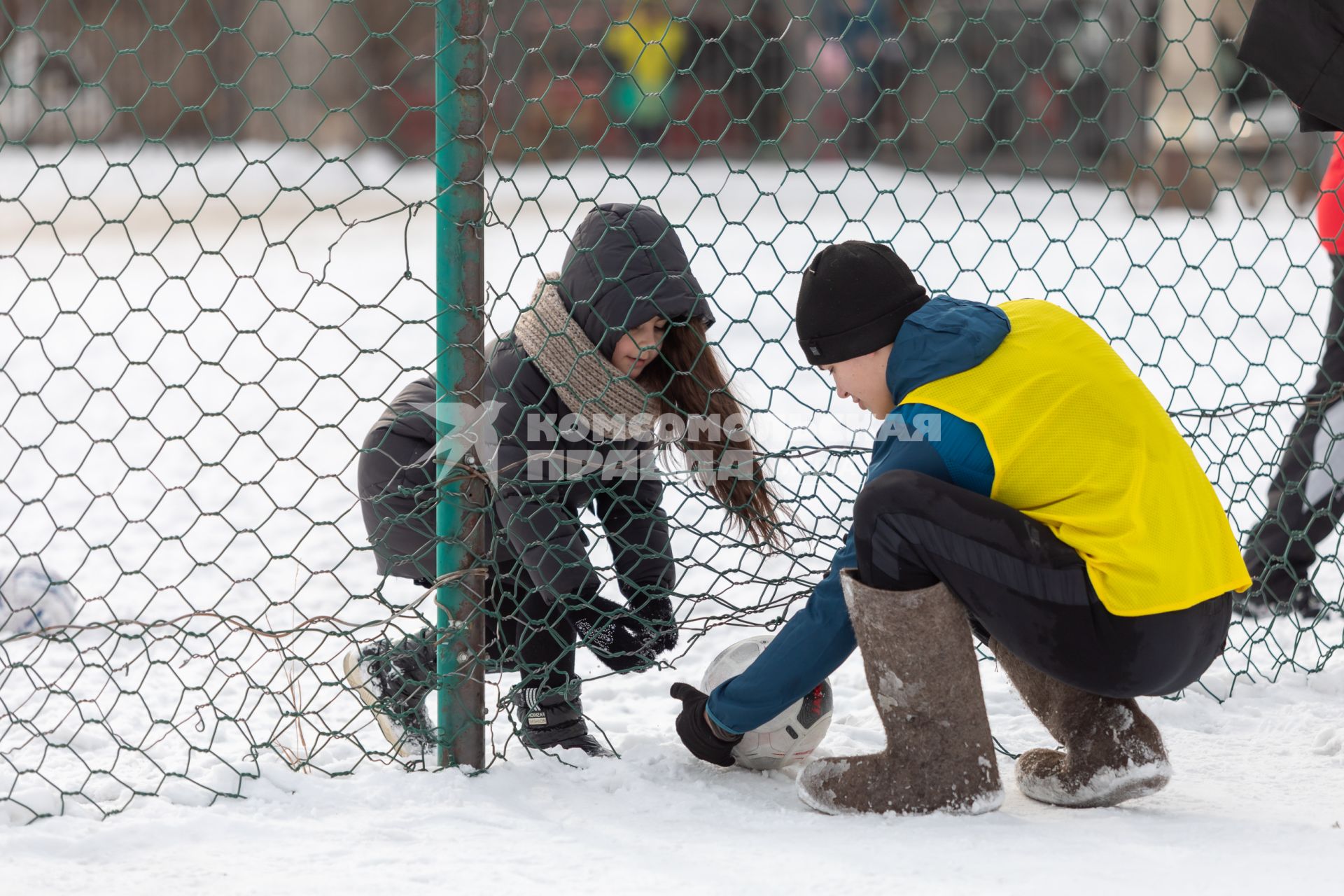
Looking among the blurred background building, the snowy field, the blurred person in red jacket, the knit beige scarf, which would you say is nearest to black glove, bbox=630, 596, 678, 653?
the snowy field

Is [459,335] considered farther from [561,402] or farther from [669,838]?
[669,838]

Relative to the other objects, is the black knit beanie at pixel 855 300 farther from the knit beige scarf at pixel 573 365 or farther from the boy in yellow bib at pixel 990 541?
the knit beige scarf at pixel 573 365

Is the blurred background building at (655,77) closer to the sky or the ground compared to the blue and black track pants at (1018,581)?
closer to the sky

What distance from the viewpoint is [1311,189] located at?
8.59 meters

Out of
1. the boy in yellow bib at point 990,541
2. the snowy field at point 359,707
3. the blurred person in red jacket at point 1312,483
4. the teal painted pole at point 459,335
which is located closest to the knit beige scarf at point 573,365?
the snowy field at point 359,707

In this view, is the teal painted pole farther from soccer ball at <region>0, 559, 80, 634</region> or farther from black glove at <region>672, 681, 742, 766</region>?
soccer ball at <region>0, 559, 80, 634</region>

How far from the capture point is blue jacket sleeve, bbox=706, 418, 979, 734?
220cm

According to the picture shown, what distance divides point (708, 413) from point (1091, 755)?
37.1 inches

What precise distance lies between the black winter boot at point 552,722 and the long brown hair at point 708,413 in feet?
1.61

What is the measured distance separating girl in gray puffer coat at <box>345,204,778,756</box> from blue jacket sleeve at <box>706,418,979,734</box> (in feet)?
1.29

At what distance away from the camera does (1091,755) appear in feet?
7.24

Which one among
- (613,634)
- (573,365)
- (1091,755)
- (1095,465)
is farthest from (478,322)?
(1091,755)

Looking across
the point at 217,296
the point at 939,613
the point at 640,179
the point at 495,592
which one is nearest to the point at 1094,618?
the point at 939,613

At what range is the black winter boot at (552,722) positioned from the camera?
2.54m
